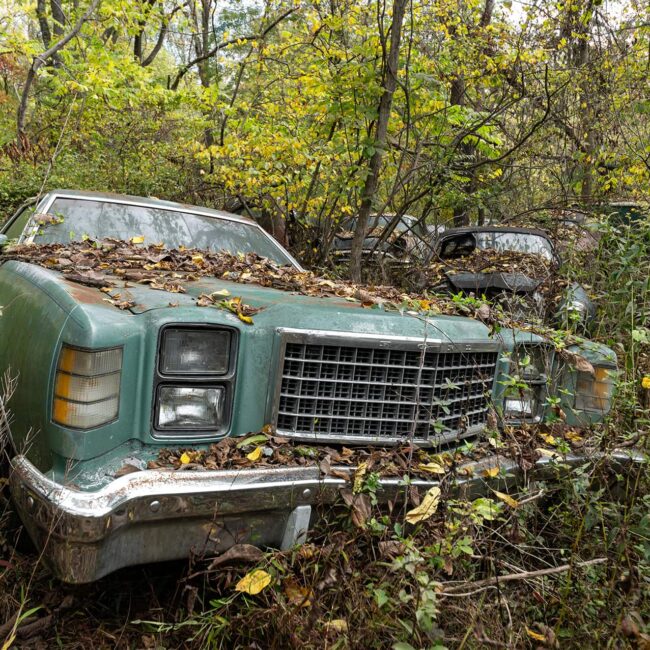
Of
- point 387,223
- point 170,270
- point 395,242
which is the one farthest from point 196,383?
point 387,223

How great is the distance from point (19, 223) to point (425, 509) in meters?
3.45

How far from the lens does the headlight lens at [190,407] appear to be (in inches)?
79.4

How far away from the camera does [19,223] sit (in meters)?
4.04

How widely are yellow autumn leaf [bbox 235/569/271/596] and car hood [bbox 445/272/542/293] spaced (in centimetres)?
368

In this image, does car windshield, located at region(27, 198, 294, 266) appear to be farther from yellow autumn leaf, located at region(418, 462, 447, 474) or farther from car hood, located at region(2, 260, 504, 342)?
yellow autumn leaf, located at region(418, 462, 447, 474)

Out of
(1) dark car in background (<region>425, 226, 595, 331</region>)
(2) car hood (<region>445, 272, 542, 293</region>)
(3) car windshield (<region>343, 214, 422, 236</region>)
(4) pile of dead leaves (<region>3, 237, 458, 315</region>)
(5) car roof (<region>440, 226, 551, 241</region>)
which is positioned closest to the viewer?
(4) pile of dead leaves (<region>3, 237, 458, 315</region>)

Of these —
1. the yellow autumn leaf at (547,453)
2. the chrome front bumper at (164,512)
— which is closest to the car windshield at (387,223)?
the yellow autumn leaf at (547,453)

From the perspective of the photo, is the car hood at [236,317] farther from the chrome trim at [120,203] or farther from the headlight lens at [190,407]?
the chrome trim at [120,203]

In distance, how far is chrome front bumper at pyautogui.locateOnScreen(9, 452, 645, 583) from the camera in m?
1.68

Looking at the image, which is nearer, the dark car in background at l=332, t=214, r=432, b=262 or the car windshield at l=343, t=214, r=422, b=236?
the dark car in background at l=332, t=214, r=432, b=262

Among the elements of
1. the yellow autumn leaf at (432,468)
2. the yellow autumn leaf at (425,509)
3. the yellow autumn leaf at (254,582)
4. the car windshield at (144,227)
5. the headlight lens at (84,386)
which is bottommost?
the yellow autumn leaf at (254,582)

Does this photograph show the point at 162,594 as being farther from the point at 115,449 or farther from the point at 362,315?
the point at 362,315

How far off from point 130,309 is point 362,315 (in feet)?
2.76

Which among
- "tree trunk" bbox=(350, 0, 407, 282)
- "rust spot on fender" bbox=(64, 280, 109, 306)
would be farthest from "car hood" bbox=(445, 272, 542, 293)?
"rust spot on fender" bbox=(64, 280, 109, 306)
